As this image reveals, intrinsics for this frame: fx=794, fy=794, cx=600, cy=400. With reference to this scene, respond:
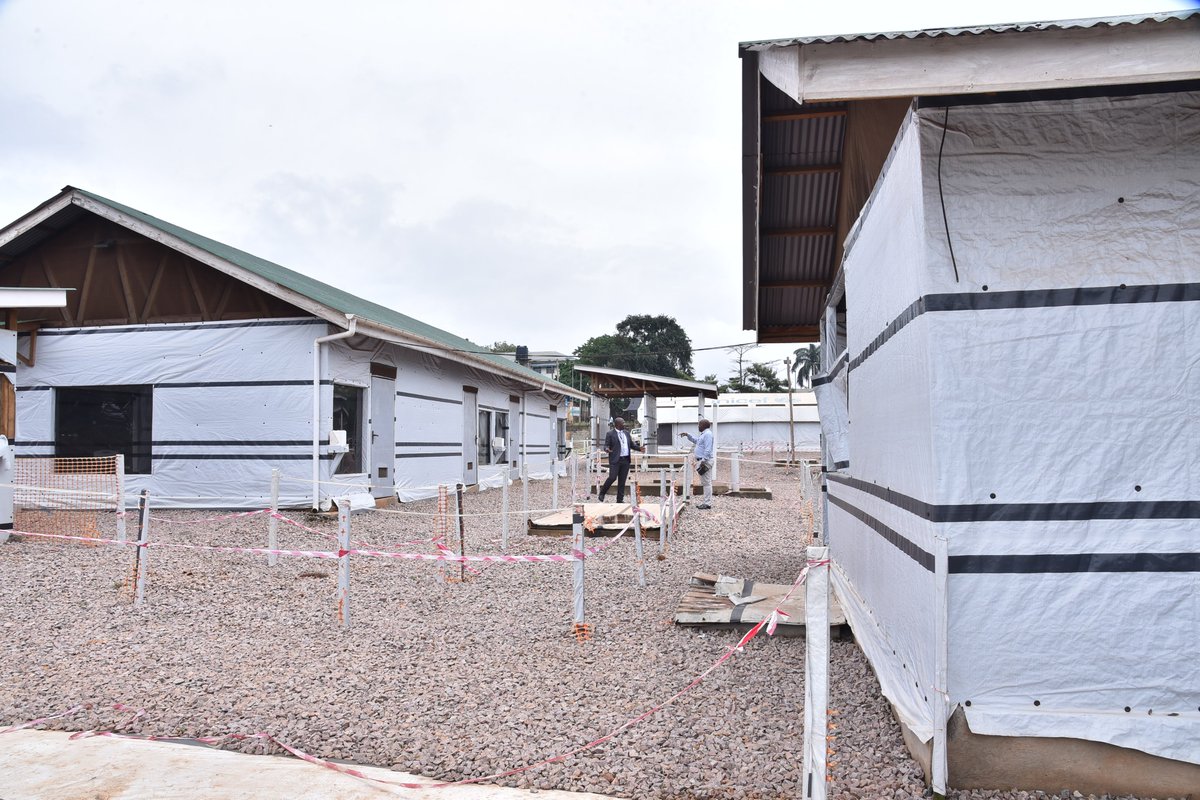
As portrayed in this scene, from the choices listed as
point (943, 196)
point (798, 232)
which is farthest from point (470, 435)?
point (943, 196)

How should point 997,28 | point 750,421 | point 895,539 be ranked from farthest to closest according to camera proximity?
point 750,421 → point 895,539 → point 997,28

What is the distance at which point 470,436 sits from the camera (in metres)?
20.4

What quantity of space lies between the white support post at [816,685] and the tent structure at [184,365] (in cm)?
1043

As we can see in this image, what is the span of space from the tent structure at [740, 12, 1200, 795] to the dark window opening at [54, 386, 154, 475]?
13.6 meters

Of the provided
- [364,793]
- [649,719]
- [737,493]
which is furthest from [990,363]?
[737,493]

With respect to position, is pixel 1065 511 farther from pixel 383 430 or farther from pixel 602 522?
pixel 383 430

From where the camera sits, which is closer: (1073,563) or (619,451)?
(1073,563)

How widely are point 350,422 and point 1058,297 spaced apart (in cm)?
1260

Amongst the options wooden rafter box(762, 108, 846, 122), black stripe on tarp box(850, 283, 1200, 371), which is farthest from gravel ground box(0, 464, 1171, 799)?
wooden rafter box(762, 108, 846, 122)

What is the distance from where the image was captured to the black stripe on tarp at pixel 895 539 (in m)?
3.63

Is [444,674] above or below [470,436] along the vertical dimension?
below

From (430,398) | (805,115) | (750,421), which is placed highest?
(805,115)

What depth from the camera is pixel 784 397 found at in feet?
153

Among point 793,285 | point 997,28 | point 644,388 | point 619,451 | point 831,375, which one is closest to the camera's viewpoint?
point 997,28
